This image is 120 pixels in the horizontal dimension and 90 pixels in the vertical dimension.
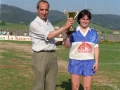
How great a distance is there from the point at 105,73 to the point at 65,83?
268 cm

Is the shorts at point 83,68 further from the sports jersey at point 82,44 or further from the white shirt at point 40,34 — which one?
the white shirt at point 40,34

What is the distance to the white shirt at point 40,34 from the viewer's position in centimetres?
438

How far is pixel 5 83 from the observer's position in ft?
25.7

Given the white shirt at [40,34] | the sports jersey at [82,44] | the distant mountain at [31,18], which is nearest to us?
the white shirt at [40,34]

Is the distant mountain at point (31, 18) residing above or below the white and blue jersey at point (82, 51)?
above

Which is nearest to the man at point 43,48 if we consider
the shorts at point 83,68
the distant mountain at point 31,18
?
the shorts at point 83,68

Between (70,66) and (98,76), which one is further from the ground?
(70,66)

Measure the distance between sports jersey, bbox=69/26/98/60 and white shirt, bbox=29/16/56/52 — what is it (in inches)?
17.0

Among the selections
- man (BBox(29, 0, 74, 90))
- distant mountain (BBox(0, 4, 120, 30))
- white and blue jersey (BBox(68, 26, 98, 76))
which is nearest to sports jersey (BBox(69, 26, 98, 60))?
white and blue jersey (BBox(68, 26, 98, 76))

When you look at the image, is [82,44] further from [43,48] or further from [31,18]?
[31,18]

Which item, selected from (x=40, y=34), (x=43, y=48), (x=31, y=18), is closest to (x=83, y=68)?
(x=43, y=48)

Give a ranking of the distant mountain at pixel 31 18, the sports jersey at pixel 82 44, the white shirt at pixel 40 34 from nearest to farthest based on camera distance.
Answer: the white shirt at pixel 40 34, the sports jersey at pixel 82 44, the distant mountain at pixel 31 18

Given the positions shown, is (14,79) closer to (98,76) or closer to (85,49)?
(98,76)

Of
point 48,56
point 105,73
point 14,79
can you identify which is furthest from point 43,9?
point 105,73
